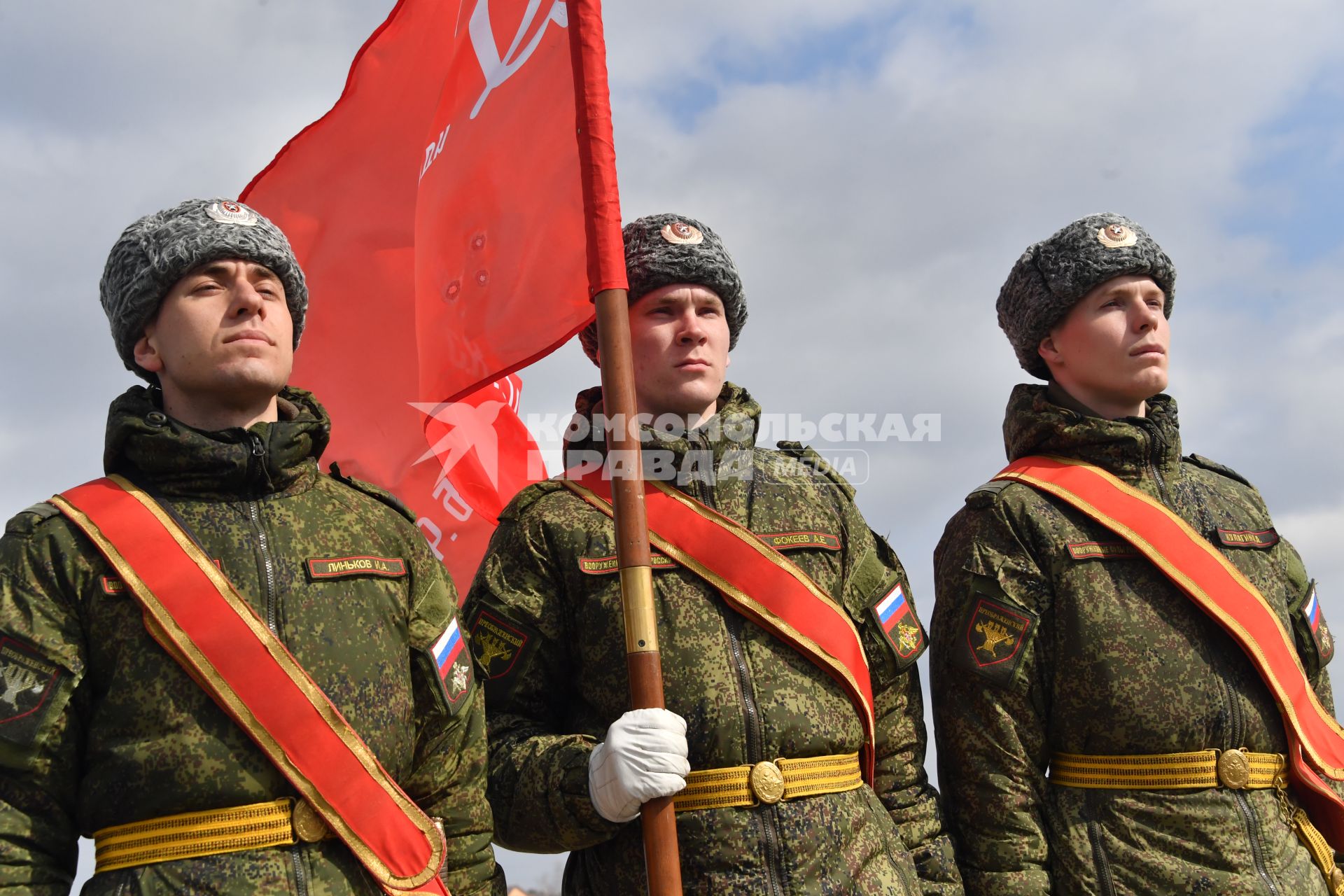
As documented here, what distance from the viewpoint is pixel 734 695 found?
4.39 m

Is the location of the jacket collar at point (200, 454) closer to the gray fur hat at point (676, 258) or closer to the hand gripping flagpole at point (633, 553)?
the hand gripping flagpole at point (633, 553)

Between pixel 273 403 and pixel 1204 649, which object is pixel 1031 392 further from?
pixel 273 403

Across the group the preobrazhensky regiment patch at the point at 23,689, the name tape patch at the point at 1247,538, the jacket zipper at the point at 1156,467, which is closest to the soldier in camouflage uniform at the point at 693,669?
the jacket zipper at the point at 1156,467

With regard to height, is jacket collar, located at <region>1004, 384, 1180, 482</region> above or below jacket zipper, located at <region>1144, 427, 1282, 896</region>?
above

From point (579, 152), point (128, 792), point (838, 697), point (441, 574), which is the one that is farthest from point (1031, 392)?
point (128, 792)

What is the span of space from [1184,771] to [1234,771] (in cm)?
17

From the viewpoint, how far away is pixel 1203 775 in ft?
15.5

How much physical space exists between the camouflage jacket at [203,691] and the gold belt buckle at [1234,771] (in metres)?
2.49

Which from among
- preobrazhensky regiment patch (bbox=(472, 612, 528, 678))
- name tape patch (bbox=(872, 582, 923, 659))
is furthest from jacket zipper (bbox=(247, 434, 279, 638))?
name tape patch (bbox=(872, 582, 923, 659))

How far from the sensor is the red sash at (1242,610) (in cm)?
488

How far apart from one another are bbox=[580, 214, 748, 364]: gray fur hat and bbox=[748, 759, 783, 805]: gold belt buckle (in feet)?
5.60

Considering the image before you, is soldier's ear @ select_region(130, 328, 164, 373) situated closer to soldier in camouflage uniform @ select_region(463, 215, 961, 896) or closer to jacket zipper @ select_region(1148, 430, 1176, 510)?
soldier in camouflage uniform @ select_region(463, 215, 961, 896)

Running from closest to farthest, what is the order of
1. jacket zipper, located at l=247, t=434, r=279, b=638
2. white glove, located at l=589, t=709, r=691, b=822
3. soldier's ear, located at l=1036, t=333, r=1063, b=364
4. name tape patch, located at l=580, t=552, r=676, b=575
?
1. jacket zipper, located at l=247, t=434, r=279, b=638
2. white glove, located at l=589, t=709, r=691, b=822
3. name tape patch, located at l=580, t=552, r=676, b=575
4. soldier's ear, located at l=1036, t=333, r=1063, b=364

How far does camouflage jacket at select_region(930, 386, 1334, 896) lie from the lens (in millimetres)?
4660
